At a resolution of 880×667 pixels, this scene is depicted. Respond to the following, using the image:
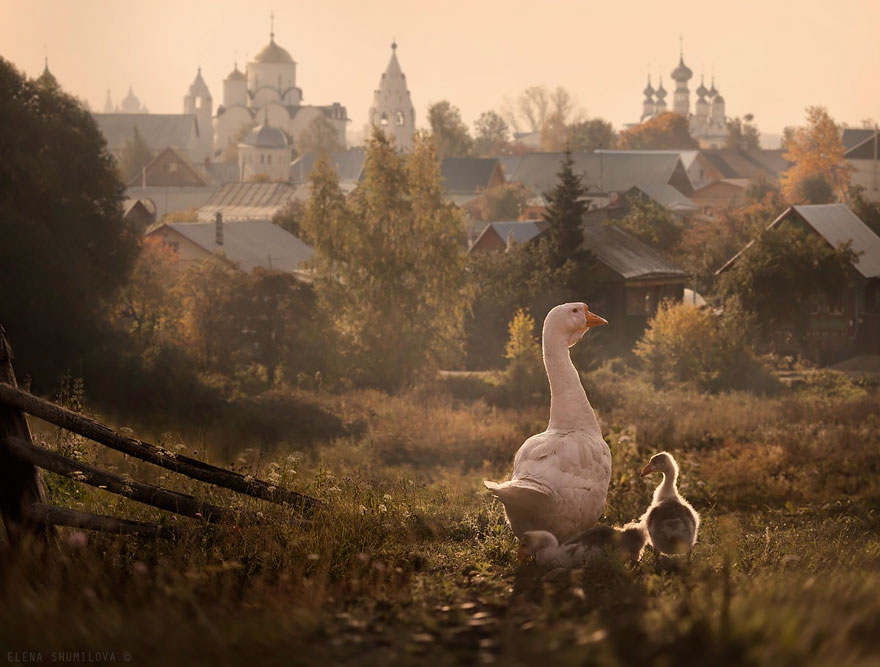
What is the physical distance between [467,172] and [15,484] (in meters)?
122

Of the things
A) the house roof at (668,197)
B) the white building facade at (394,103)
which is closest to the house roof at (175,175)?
the house roof at (668,197)

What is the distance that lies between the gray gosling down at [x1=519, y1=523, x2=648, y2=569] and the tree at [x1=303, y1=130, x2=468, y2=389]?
28.8m

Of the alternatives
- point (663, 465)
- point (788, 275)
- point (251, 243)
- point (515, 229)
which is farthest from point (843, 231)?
point (663, 465)

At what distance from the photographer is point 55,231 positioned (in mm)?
30375

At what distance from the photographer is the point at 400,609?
18.0 feet

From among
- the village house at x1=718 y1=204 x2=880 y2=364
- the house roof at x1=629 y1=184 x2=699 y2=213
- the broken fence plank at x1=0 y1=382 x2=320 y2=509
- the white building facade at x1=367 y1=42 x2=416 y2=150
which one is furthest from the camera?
the white building facade at x1=367 y1=42 x2=416 y2=150

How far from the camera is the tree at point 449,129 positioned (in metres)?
143

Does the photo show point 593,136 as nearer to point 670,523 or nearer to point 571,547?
point 670,523

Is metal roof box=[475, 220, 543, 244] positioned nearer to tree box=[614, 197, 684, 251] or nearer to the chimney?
tree box=[614, 197, 684, 251]

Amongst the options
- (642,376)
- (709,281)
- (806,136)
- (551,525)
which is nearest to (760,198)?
(806,136)

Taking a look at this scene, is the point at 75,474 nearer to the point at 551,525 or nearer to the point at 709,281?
the point at 551,525

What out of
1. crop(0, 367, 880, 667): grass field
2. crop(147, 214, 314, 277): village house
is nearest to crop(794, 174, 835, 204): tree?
crop(147, 214, 314, 277): village house

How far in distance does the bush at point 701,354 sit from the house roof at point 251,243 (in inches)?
822

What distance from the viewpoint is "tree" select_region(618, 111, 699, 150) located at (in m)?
140
